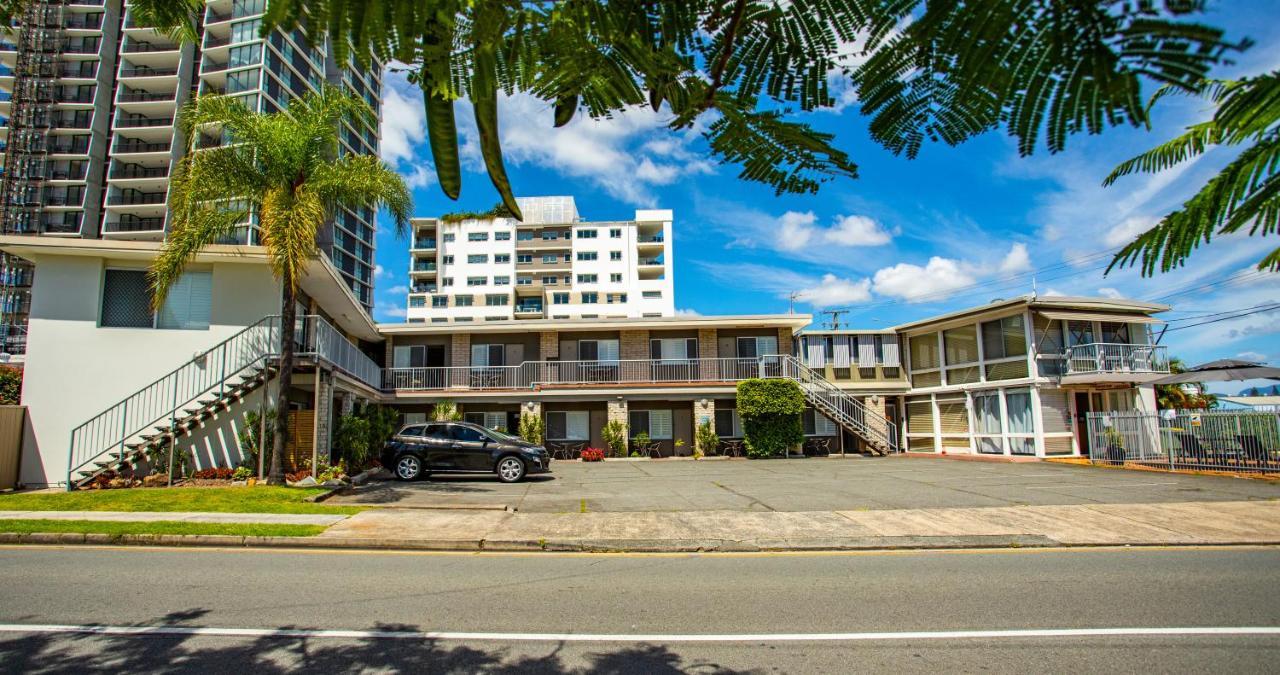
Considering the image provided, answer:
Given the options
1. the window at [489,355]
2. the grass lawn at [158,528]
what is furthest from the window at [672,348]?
the grass lawn at [158,528]

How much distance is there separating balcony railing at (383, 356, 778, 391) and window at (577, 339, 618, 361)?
791 millimetres

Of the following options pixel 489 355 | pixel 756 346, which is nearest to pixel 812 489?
pixel 756 346

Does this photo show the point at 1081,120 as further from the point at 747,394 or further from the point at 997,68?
the point at 747,394

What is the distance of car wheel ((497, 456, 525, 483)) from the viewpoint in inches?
715

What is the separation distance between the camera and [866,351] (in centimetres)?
3281

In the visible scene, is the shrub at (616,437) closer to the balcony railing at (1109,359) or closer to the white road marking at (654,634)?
the balcony railing at (1109,359)

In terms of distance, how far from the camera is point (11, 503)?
12148mm

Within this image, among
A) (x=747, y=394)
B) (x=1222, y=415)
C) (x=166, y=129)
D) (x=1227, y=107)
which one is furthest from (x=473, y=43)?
(x=166, y=129)

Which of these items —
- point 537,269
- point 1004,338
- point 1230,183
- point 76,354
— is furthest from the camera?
point 537,269

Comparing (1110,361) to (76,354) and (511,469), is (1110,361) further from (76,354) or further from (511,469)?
(76,354)

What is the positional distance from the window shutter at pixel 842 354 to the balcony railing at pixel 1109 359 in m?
9.61

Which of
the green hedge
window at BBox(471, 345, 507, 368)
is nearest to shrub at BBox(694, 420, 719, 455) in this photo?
the green hedge

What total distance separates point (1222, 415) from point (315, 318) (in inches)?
964

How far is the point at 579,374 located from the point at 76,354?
18083mm
